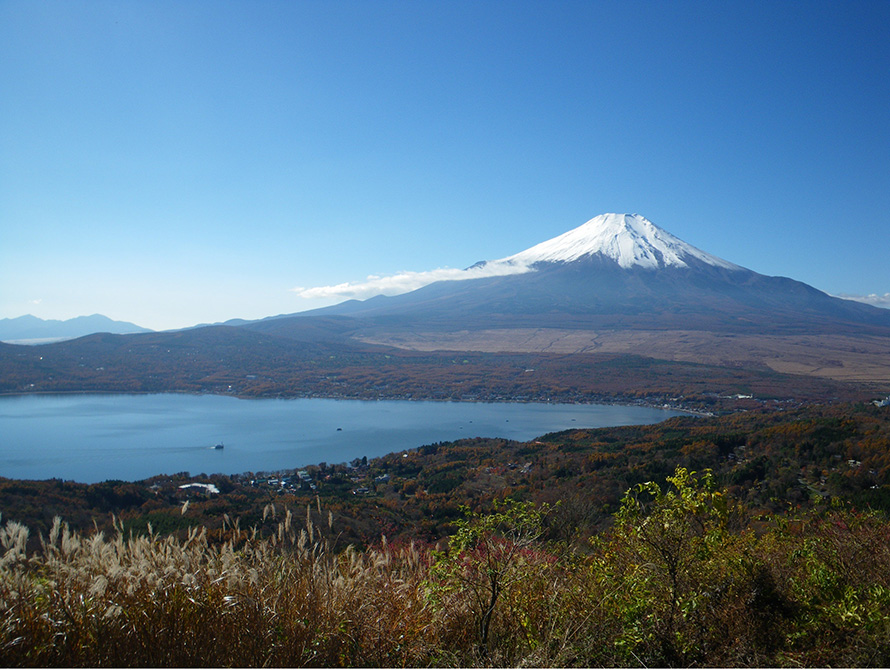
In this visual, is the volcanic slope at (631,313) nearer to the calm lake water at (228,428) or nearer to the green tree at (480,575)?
the calm lake water at (228,428)

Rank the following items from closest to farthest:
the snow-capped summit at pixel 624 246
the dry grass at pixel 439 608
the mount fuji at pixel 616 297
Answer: the dry grass at pixel 439 608 → the mount fuji at pixel 616 297 → the snow-capped summit at pixel 624 246

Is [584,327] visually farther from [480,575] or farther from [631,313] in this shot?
[480,575]

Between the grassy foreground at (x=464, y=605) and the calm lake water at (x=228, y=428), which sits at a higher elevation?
the grassy foreground at (x=464, y=605)

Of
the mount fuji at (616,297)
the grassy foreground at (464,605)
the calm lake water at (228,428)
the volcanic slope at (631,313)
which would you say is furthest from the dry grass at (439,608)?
the mount fuji at (616,297)

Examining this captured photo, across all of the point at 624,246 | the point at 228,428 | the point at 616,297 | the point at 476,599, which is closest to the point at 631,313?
the point at 616,297

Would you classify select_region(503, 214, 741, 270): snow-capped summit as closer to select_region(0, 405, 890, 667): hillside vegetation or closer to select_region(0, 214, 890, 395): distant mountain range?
select_region(0, 214, 890, 395): distant mountain range

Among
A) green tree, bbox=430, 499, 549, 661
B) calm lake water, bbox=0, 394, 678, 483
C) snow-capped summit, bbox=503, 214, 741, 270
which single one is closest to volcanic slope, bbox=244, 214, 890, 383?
snow-capped summit, bbox=503, 214, 741, 270
